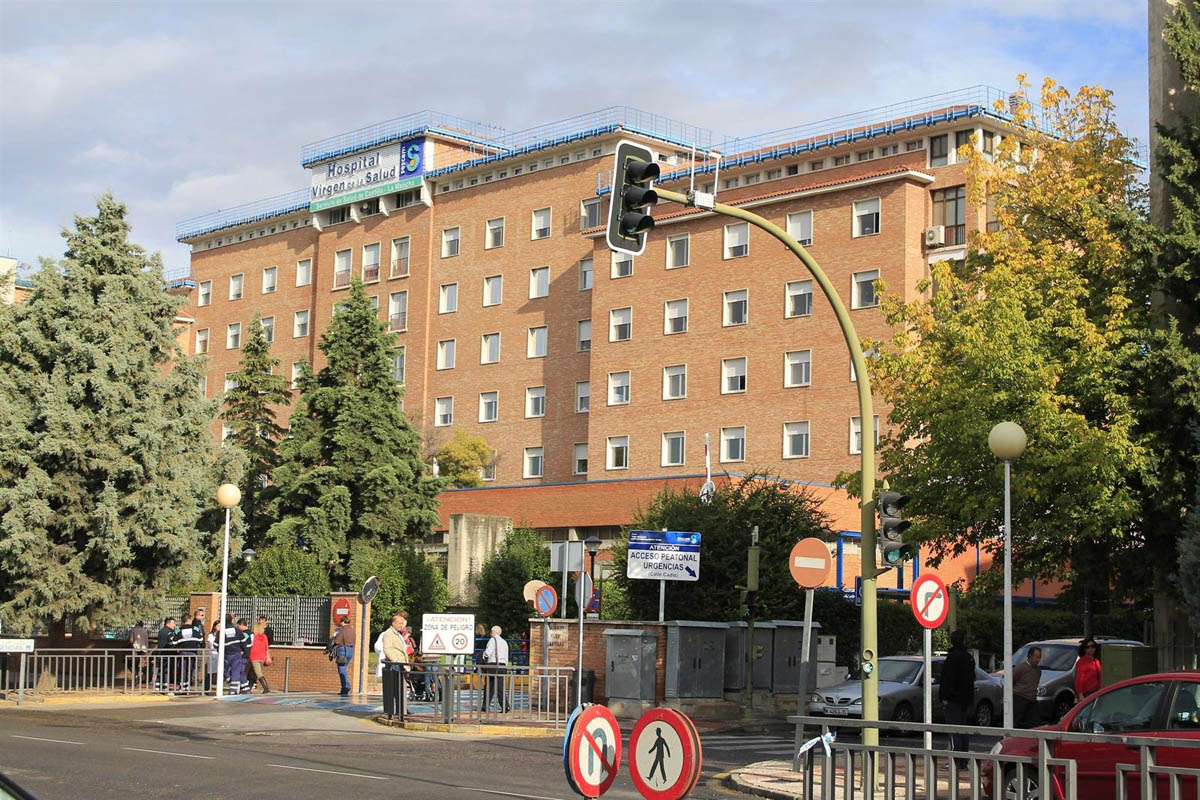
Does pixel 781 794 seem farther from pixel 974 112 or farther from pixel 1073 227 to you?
pixel 974 112

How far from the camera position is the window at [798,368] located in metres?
55.9

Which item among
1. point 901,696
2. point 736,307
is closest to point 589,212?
point 736,307

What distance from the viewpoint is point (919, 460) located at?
91.0 feet

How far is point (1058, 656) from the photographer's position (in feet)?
89.3

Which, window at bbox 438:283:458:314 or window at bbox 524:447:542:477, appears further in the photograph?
window at bbox 438:283:458:314

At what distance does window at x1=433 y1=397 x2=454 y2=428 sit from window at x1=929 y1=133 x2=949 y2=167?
26.1 metres

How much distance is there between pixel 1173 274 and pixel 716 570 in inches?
470

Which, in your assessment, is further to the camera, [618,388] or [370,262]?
[370,262]

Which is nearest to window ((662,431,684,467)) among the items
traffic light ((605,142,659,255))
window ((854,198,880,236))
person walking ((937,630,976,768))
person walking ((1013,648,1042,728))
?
window ((854,198,880,236))

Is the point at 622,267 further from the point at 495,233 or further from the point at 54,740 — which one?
the point at 54,740

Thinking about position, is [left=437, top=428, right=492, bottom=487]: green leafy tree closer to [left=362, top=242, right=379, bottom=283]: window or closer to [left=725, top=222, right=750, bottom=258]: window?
[left=362, top=242, right=379, bottom=283]: window

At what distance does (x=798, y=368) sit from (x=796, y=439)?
2.70m

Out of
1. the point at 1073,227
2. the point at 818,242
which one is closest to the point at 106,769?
the point at 1073,227

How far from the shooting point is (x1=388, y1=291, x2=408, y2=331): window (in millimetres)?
72363
